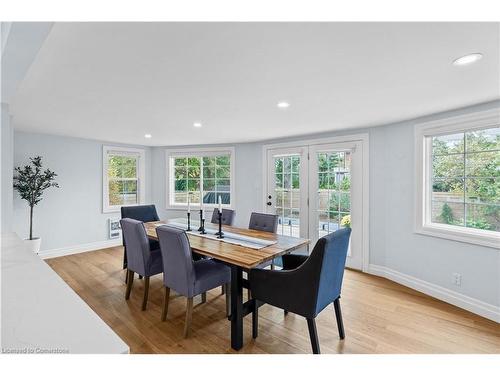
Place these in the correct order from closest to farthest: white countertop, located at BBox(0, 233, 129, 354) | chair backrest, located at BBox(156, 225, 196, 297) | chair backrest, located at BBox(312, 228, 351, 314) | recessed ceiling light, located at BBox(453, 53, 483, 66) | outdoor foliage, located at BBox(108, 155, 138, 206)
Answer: white countertop, located at BBox(0, 233, 129, 354) → recessed ceiling light, located at BBox(453, 53, 483, 66) → chair backrest, located at BBox(312, 228, 351, 314) → chair backrest, located at BBox(156, 225, 196, 297) → outdoor foliage, located at BBox(108, 155, 138, 206)

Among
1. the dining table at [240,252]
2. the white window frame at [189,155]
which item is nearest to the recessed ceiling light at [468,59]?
the dining table at [240,252]

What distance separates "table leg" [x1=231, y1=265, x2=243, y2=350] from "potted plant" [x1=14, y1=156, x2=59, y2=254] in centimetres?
356

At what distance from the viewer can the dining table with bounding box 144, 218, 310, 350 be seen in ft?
6.59

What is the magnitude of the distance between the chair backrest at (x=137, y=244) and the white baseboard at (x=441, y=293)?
304 centimetres

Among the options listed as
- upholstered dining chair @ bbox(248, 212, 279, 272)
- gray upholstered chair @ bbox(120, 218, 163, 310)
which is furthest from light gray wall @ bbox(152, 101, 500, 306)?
gray upholstered chair @ bbox(120, 218, 163, 310)

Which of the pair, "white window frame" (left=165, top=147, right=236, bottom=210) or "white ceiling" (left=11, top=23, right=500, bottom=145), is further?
"white window frame" (left=165, top=147, right=236, bottom=210)

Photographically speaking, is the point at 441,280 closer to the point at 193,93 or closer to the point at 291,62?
the point at 291,62

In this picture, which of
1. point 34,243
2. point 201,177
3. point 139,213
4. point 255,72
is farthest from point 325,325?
point 34,243

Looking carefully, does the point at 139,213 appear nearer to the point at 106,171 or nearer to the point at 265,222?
the point at 106,171

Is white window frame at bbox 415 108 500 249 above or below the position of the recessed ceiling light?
below

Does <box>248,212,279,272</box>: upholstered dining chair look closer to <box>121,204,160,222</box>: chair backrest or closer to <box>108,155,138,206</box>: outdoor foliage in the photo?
<box>121,204,160,222</box>: chair backrest

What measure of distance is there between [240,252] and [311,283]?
703 millimetres

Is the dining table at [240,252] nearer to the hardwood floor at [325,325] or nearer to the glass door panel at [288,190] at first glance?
the hardwood floor at [325,325]
